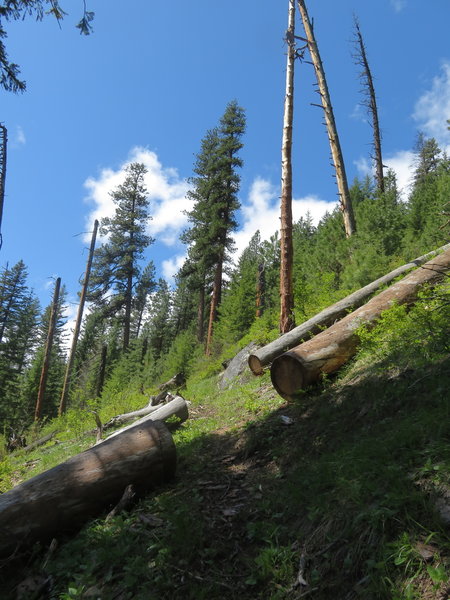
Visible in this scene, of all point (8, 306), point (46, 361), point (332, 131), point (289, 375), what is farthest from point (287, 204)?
point (8, 306)

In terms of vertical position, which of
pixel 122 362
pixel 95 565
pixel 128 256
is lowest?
pixel 95 565

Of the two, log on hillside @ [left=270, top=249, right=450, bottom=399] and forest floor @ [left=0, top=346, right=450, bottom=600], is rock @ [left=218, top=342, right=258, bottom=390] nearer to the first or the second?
log on hillside @ [left=270, top=249, right=450, bottom=399]

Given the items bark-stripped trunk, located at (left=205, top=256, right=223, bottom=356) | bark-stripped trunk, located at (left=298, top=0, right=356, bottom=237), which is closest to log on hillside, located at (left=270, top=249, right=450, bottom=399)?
bark-stripped trunk, located at (left=298, top=0, right=356, bottom=237)

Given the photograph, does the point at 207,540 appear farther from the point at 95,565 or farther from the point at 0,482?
the point at 0,482

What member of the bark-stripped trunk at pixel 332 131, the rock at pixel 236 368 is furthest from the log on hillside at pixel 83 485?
the bark-stripped trunk at pixel 332 131

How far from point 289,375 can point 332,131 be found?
1239 centimetres

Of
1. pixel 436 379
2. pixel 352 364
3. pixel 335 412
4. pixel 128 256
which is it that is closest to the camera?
pixel 436 379

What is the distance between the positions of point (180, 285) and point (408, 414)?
42.1 m

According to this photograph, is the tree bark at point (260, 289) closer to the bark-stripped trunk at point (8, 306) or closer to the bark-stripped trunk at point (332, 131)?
the bark-stripped trunk at point (332, 131)

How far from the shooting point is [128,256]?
99.6 ft

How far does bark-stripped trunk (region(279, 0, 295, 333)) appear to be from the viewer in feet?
31.0

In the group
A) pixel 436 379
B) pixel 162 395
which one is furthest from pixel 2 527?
pixel 162 395

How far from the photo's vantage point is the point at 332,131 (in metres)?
14.5

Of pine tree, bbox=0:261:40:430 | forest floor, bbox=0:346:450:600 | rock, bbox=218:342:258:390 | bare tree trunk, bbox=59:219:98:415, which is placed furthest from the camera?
pine tree, bbox=0:261:40:430
